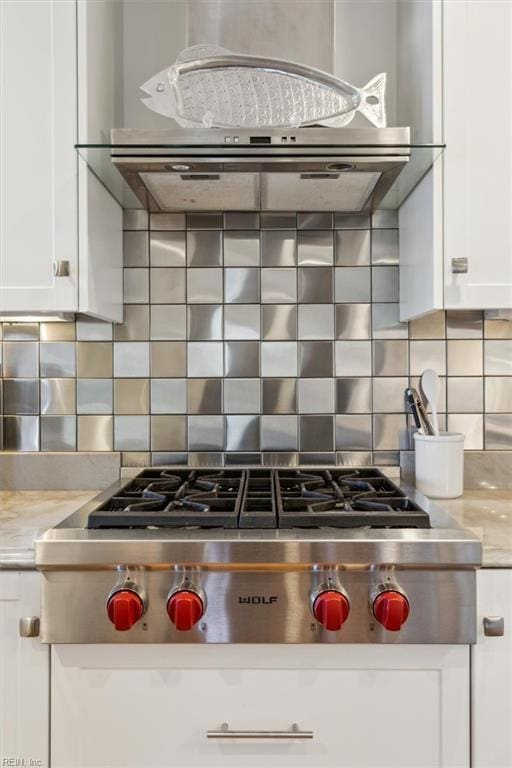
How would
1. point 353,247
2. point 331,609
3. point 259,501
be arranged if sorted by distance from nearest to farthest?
point 331,609 → point 259,501 → point 353,247

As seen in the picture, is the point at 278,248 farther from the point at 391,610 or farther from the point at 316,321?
Result: the point at 391,610

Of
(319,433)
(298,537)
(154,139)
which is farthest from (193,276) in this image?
(298,537)

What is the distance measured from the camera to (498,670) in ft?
3.28

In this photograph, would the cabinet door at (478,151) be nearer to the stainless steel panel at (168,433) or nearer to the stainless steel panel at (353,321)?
the stainless steel panel at (353,321)

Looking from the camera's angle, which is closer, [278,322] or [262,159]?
[262,159]

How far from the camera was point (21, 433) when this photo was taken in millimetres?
1591

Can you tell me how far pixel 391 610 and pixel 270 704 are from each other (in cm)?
29

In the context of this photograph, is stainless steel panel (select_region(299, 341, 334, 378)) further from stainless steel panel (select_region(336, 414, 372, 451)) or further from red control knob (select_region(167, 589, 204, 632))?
red control knob (select_region(167, 589, 204, 632))

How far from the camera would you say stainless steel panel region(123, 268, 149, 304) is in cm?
159

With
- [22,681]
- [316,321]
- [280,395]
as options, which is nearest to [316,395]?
[280,395]

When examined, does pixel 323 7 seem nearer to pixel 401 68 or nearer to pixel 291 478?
pixel 401 68

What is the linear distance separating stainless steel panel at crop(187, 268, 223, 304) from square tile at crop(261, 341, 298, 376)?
0.64ft

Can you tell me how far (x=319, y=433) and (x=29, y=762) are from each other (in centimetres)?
99

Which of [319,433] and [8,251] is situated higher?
[8,251]
